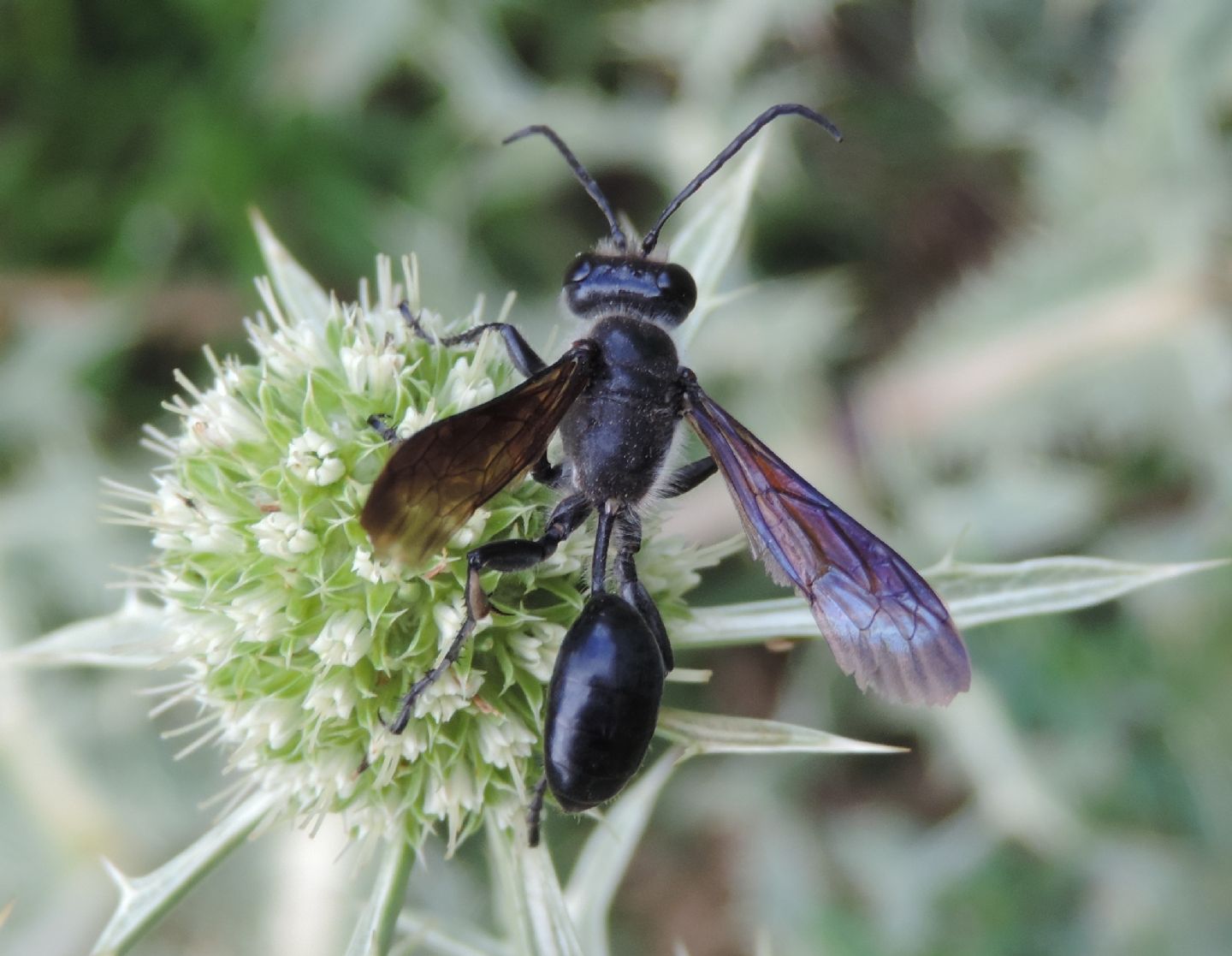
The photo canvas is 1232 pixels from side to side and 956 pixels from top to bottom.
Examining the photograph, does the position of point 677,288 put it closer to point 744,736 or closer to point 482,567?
point 482,567

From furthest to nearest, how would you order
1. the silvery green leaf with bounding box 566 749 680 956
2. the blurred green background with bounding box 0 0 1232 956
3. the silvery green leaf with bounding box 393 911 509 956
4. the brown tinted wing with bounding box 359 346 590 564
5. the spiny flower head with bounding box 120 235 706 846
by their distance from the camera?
the blurred green background with bounding box 0 0 1232 956 → the silvery green leaf with bounding box 566 749 680 956 → the silvery green leaf with bounding box 393 911 509 956 → the spiny flower head with bounding box 120 235 706 846 → the brown tinted wing with bounding box 359 346 590 564

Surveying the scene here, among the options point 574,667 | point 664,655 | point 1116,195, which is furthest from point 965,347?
point 574,667

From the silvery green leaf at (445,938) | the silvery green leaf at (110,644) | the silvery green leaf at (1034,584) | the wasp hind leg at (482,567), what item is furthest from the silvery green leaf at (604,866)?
the silvery green leaf at (110,644)

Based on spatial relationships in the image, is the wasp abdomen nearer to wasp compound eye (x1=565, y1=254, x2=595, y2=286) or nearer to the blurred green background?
wasp compound eye (x1=565, y1=254, x2=595, y2=286)

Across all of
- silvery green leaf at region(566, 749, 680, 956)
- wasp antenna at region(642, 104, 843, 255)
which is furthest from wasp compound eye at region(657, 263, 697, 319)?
silvery green leaf at region(566, 749, 680, 956)

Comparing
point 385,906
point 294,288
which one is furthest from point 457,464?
point 294,288
